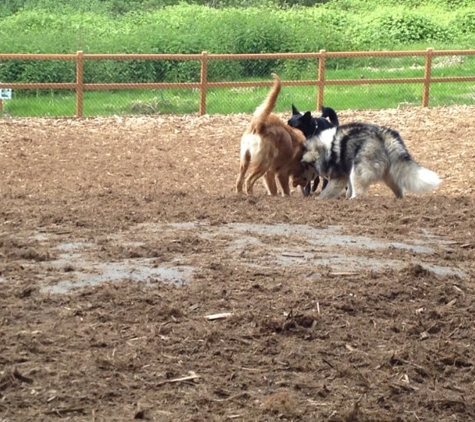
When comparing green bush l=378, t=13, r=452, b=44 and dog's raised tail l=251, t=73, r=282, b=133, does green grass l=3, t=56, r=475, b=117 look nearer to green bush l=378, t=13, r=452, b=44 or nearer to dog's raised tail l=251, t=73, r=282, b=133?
green bush l=378, t=13, r=452, b=44

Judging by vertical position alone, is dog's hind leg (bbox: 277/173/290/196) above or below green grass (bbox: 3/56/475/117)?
below

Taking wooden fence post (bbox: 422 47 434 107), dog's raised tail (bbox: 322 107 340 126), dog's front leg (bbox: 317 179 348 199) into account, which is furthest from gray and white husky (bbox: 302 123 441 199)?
wooden fence post (bbox: 422 47 434 107)

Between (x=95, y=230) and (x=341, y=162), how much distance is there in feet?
14.9

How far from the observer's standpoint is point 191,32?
1031 inches

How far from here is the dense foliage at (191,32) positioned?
22.5 m

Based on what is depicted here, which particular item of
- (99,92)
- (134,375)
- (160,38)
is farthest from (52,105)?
(134,375)

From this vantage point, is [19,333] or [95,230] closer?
[19,333]

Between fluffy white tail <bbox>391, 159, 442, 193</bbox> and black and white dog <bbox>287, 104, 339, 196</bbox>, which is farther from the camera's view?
black and white dog <bbox>287, 104, 339, 196</bbox>

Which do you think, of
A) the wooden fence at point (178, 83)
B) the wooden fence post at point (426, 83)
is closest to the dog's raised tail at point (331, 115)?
the wooden fence at point (178, 83)

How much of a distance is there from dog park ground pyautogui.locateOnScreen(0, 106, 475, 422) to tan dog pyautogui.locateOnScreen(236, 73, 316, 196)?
1.55 meters

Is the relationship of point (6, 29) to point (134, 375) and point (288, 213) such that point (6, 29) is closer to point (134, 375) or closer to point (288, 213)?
point (288, 213)

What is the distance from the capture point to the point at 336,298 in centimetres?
691

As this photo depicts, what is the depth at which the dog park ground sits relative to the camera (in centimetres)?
541

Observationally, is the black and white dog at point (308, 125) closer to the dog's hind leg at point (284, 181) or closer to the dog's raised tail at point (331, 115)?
the dog's raised tail at point (331, 115)
